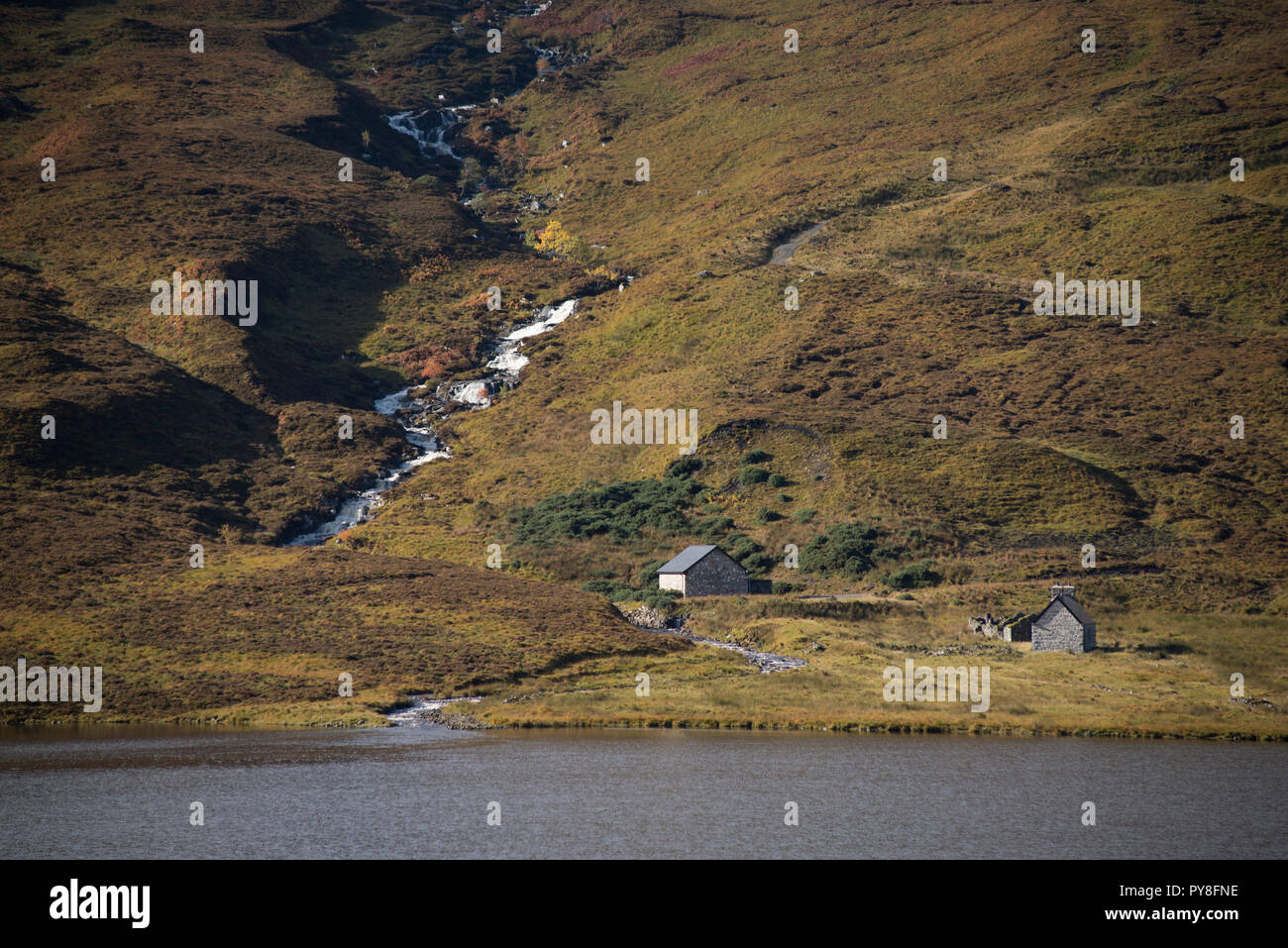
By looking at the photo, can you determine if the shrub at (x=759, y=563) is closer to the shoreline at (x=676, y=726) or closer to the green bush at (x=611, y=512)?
the green bush at (x=611, y=512)

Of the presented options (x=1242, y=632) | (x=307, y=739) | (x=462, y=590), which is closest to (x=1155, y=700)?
(x=1242, y=632)

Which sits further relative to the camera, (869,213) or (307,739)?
(869,213)

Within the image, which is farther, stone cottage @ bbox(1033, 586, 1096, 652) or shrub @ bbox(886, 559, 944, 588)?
shrub @ bbox(886, 559, 944, 588)

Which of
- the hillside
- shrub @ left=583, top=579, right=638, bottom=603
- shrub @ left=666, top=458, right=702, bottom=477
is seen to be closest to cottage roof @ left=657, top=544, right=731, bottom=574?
the hillside

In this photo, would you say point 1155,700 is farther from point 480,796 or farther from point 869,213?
point 869,213

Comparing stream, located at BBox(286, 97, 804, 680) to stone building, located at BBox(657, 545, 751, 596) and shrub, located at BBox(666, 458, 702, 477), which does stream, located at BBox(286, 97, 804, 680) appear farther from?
stone building, located at BBox(657, 545, 751, 596)

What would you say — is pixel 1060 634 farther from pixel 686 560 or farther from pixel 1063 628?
pixel 686 560

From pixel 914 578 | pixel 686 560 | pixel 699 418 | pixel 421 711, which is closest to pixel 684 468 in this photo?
pixel 699 418

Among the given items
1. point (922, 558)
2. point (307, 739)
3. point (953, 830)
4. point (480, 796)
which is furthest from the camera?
point (922, 558)
